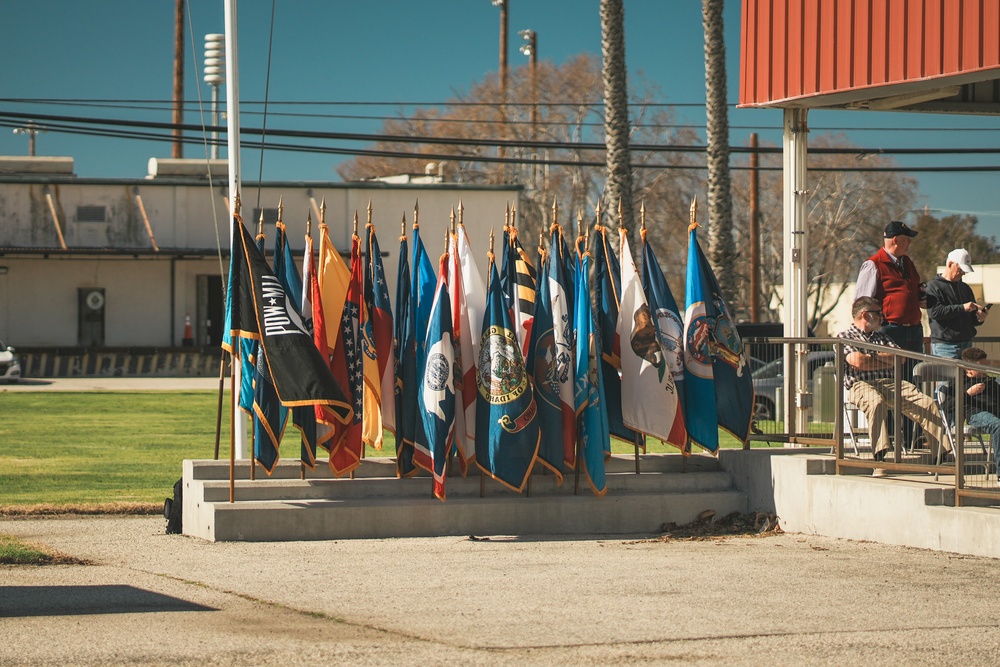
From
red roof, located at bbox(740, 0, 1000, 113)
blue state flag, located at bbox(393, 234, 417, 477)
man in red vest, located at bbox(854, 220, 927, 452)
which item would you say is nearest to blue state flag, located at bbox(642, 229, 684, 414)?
man in red vest, located at bbox(854, 220, 927, 452)

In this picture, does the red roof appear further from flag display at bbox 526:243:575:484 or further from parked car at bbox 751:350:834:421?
flag display at bbox 526:243:575:484

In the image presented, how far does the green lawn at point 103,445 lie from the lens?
15.2m

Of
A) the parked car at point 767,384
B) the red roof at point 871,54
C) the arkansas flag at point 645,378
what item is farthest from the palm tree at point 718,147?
the arkansas flag at point 645,378

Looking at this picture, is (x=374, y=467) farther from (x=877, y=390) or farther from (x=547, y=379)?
(x=877, y=390)

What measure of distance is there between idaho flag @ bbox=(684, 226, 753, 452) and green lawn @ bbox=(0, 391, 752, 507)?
4066 millimetres

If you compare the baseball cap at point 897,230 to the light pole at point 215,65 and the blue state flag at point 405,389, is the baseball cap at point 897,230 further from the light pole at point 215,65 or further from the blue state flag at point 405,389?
the light pole at point 215,65

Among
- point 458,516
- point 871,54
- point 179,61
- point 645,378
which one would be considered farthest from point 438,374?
point 179,61

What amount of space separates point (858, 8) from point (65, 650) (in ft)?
32.5

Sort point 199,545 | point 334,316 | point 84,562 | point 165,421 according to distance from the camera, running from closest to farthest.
A: point 84,562 → point 199,545 → point 334,316 → point 165,421

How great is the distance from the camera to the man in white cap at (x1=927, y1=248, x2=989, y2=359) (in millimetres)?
12172

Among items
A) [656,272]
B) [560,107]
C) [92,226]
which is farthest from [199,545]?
[560,107]

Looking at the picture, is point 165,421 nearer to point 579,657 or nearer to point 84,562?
point 84,562

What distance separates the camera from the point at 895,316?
12109mm

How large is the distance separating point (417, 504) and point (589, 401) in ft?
5.78
